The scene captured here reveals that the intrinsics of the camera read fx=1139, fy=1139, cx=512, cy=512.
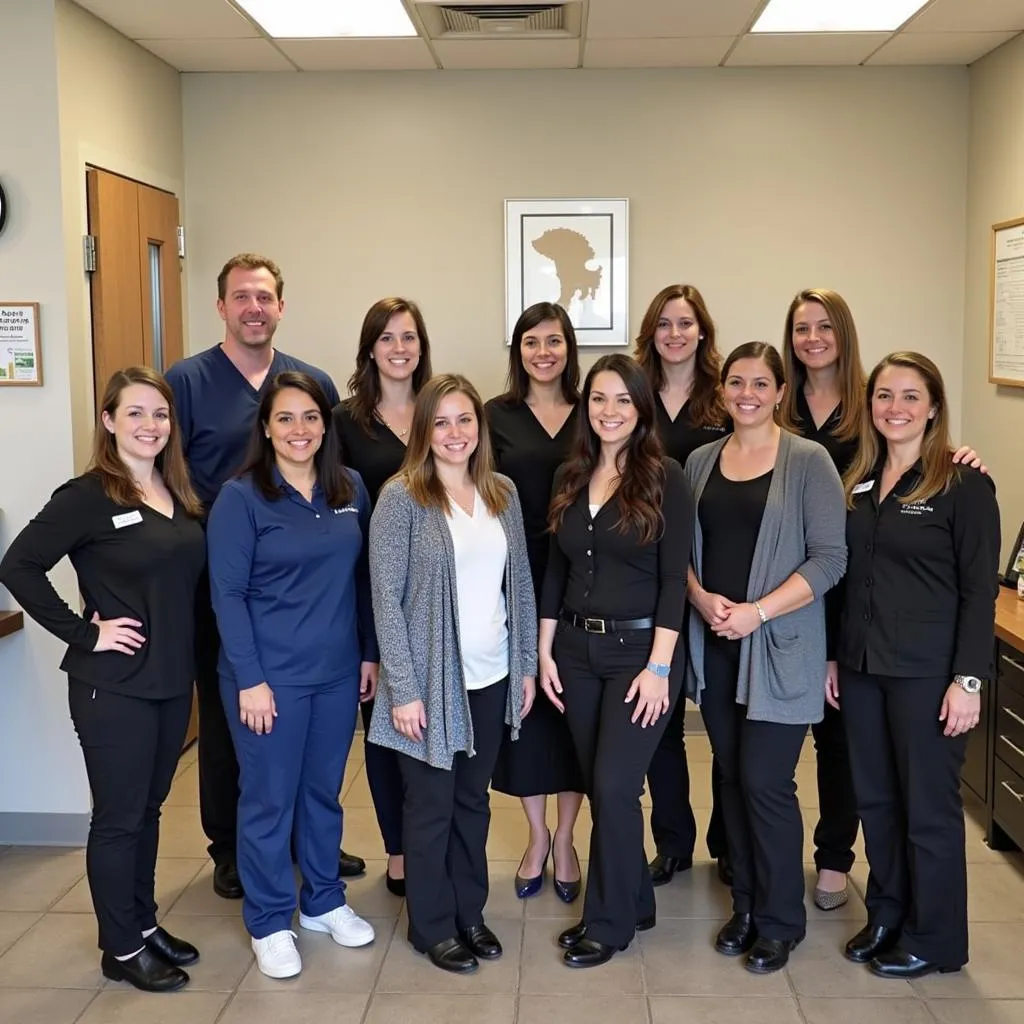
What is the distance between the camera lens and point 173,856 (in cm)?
365

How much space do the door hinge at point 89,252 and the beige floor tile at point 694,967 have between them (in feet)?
8.77

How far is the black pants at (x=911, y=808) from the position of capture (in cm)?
275

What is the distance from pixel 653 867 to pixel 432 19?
294 centimetres

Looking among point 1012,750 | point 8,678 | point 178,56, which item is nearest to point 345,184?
point 178,56

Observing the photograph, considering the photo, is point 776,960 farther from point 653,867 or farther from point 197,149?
point 197,149

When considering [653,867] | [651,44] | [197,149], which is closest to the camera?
[653,867]

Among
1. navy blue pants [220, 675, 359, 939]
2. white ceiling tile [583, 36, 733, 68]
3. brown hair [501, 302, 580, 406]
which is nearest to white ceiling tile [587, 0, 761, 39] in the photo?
white ceiling tile [583, 36, 733, 68]

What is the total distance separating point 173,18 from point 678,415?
7.31 feet

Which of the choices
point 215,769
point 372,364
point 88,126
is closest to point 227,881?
point 215,769

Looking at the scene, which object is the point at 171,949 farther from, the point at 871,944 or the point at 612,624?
the point at 871,944

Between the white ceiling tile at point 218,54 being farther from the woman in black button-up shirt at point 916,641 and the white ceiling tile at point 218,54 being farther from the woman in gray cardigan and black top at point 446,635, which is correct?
the woman in black button-up shirt at point 916,641

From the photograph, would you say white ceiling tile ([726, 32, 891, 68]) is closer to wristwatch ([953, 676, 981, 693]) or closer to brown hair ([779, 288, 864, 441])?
brown hair ([779, 288, 864, 441])

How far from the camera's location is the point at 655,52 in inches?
172

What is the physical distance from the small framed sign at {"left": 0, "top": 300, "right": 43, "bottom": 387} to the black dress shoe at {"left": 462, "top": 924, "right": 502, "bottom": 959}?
6.94 feet
